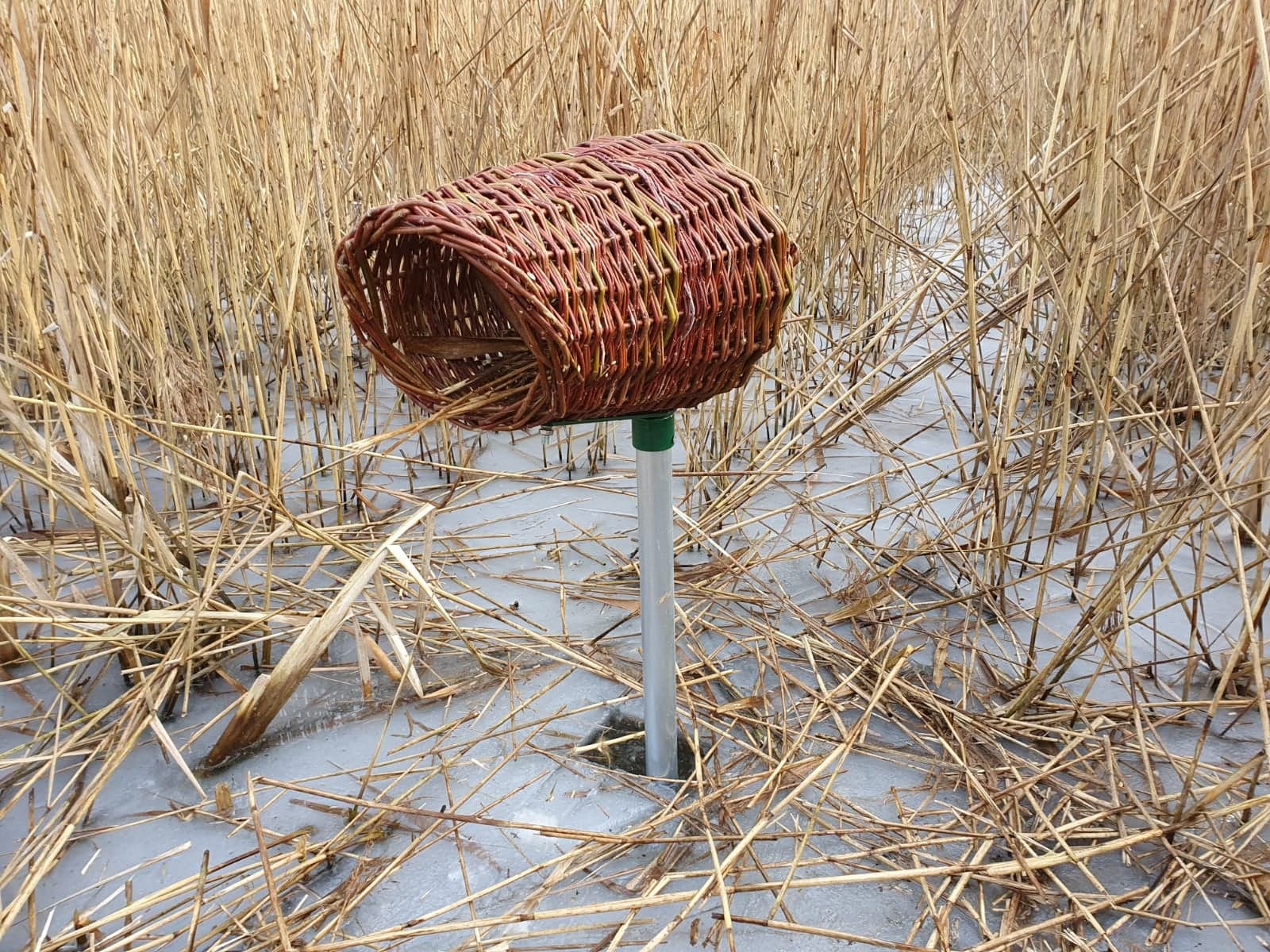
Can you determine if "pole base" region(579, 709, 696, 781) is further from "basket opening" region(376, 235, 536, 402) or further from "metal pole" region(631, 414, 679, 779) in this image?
"basket opening" region(376, 235, 536, 402)

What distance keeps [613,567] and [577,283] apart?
2.67ft

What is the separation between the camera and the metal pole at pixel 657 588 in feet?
2.98

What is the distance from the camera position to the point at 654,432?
90cm

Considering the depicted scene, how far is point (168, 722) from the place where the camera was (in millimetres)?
1158

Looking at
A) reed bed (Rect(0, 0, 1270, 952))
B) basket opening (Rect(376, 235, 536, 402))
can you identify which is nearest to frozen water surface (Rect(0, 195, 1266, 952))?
reed bed (Rect(0, 0, 1270, 952))

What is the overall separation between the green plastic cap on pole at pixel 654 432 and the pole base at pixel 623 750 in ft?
1.11

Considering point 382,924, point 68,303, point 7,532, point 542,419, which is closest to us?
point 542,419

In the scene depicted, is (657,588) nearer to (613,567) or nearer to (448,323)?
(448,323)

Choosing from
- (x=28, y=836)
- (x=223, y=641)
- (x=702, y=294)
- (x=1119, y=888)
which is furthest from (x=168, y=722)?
(x=1119, y=888)

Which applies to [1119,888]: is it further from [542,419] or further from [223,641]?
[223,641]

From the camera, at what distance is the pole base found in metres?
1.07

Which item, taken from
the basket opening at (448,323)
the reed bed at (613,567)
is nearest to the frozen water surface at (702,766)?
the reed bed at (613,567)

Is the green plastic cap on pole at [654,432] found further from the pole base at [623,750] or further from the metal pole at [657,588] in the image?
the pole base at [623,750]

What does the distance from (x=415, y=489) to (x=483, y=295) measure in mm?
872
